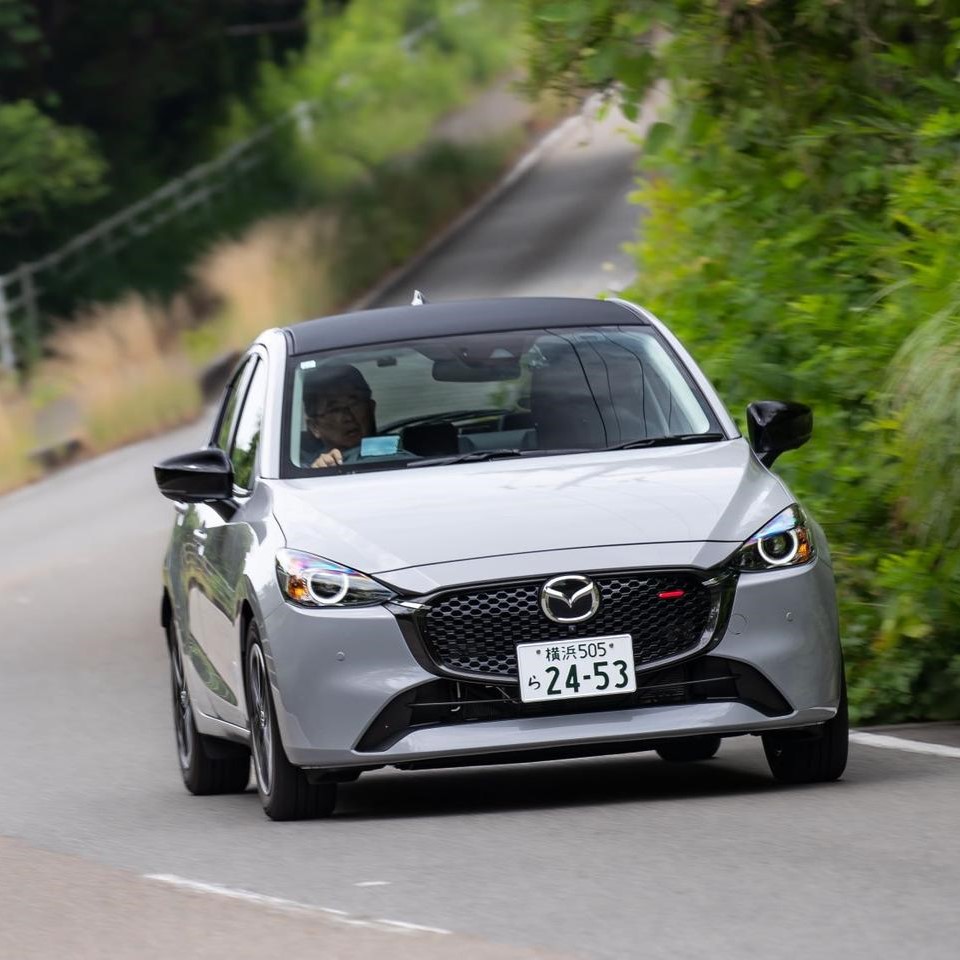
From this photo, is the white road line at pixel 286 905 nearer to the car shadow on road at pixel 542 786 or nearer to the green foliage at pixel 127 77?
the car shadow on road at pixel 542 786

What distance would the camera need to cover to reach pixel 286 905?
23.4 ft

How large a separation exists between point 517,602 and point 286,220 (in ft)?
96.7

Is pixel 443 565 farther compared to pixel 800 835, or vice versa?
pixel 443 565

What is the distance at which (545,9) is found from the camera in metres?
13.5

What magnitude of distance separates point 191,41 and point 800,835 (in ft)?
124

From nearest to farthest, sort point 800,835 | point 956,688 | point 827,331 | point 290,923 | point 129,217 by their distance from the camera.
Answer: point 290,923 < point 800,835 < point 956,688 < point 827,331 < point 129,217

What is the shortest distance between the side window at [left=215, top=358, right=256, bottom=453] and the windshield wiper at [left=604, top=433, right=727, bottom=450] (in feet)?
6.00

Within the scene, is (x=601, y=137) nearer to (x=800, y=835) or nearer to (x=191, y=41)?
(x=191, y=41)

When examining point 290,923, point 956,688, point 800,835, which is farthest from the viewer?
point 956,688

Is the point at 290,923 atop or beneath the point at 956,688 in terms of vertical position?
atop

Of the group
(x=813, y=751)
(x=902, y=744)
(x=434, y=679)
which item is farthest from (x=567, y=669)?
(x=902, y=744)

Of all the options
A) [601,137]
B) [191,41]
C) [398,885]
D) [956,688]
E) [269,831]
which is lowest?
[601,137]

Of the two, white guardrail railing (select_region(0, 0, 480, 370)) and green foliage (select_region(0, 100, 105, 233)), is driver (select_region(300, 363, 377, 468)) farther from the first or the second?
green foliage (select_region(0, 100, 105, 233))

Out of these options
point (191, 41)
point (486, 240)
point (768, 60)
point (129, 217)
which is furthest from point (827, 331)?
point (191, 41)
